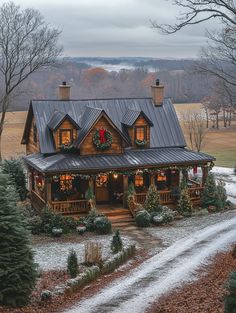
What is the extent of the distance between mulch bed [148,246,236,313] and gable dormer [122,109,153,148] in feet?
51.7

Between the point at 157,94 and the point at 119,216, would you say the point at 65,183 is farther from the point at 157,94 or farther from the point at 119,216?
the point at 157,94

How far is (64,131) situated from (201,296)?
19.1 meters

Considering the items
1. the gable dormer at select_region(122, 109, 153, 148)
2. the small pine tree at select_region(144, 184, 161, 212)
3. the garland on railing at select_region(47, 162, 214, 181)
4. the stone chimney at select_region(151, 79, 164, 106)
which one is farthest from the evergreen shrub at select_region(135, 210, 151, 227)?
the stone chimney at select_region(151, 79, 164, 106)

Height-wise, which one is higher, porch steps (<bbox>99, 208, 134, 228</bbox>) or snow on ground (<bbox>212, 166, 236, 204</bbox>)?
porch steps (<bbox>99, 208, 134, 228</bbox>)

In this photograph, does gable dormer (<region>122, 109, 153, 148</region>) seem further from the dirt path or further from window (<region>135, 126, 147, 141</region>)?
the dirt path

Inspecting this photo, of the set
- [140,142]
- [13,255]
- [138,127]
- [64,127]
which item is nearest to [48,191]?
[64,127]

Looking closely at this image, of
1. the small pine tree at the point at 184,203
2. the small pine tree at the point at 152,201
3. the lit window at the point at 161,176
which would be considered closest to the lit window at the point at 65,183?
the small pine tree at the point at 152,201

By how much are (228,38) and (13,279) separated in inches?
707

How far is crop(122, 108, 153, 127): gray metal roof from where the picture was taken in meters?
35.0

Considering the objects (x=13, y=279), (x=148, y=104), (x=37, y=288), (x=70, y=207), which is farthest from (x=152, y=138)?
(x=13, y=279)

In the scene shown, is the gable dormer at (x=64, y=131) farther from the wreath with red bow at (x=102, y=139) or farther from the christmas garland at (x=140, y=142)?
the christmas garland at (x=140, y=142)

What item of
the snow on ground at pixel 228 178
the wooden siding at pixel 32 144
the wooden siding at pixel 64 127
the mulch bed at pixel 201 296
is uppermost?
the wooden siding at pixel 64 127

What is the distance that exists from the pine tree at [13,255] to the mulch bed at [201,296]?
4109 mm

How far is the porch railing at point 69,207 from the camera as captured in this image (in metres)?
31.7
